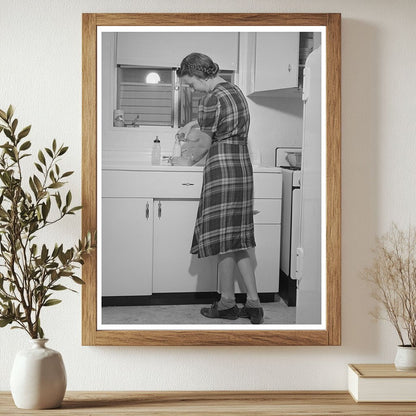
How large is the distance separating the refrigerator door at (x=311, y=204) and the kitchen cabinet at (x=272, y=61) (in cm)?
6

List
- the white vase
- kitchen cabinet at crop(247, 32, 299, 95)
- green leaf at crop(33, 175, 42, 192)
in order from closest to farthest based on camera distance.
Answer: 1. the white vase
2. green leaf at crop(33, 175, 42, 192)
3. kitchen cabinet at crop(247, 32, 299, 95)

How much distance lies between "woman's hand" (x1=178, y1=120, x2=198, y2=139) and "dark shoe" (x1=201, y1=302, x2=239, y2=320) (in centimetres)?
68

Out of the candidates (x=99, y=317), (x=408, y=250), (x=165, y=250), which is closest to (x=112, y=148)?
(x=165, y=250)

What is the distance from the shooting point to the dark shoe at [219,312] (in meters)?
2.54

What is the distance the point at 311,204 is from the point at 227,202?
33 centimetres

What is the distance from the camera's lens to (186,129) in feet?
8.26

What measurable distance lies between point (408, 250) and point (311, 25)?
38.2 inches

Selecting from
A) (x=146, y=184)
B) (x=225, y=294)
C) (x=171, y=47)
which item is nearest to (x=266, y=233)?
(x=225, y=294)

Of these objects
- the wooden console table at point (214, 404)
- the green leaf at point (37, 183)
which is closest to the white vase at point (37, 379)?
the wooden console table at point (214, 404)

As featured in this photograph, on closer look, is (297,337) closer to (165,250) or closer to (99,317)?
(165,250)

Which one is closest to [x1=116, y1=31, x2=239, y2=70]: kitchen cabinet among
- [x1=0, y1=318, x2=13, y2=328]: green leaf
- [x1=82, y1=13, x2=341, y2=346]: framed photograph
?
[x1=82, y1=13, x2=341, y2=346]: framed photograph

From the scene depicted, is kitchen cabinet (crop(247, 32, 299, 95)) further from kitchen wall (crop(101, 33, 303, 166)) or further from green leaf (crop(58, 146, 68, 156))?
green leaf (crop(58, 146, 68, 156))

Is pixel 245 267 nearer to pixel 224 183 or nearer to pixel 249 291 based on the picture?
pixel 249 291

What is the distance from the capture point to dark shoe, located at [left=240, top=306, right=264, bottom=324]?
2.54m
